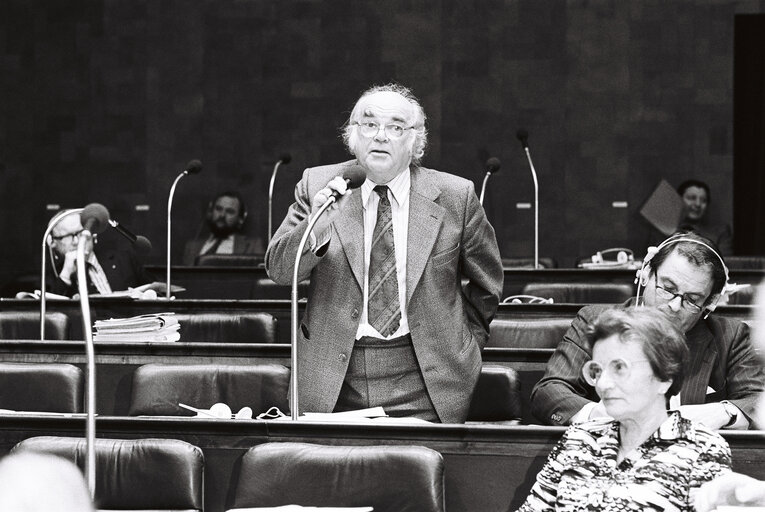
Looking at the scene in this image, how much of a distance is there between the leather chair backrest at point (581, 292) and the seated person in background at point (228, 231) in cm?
301

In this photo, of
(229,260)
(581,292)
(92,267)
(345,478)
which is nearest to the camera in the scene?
(345,478)

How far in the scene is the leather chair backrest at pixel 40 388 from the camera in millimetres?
3232

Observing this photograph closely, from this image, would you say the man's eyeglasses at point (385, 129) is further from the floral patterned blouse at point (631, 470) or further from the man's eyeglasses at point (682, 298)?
the floral patterned blouse at point (631, 470)

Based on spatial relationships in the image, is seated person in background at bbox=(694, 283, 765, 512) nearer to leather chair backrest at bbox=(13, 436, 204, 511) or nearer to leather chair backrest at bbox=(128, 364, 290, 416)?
leather chair backrest at bbox=(13, 436, 204, 511)

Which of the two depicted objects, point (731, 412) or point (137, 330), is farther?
point (137, 330)

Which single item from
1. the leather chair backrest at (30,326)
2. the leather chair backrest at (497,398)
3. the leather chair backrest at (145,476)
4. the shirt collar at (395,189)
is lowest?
the leather chair backrest at (145,476)

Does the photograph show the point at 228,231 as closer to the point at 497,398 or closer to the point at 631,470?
the point at 497,398

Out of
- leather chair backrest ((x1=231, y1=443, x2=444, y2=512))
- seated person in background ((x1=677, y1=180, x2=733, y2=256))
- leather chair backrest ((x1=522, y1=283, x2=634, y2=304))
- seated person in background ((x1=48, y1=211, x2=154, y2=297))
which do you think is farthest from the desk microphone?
seated person in background ((x1=677, y1=180, x2=733, y2=256))

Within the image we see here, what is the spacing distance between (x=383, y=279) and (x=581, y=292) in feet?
8.34

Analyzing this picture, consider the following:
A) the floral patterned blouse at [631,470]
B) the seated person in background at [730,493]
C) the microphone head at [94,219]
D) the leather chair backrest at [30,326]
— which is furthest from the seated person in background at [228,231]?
the seated person in background at [730,493]

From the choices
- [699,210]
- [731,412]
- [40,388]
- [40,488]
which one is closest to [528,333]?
[731,412]

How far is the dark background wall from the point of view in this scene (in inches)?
329

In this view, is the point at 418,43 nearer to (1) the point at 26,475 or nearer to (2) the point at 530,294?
(2) the point at 530,294

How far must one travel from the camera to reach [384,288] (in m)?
3.12
